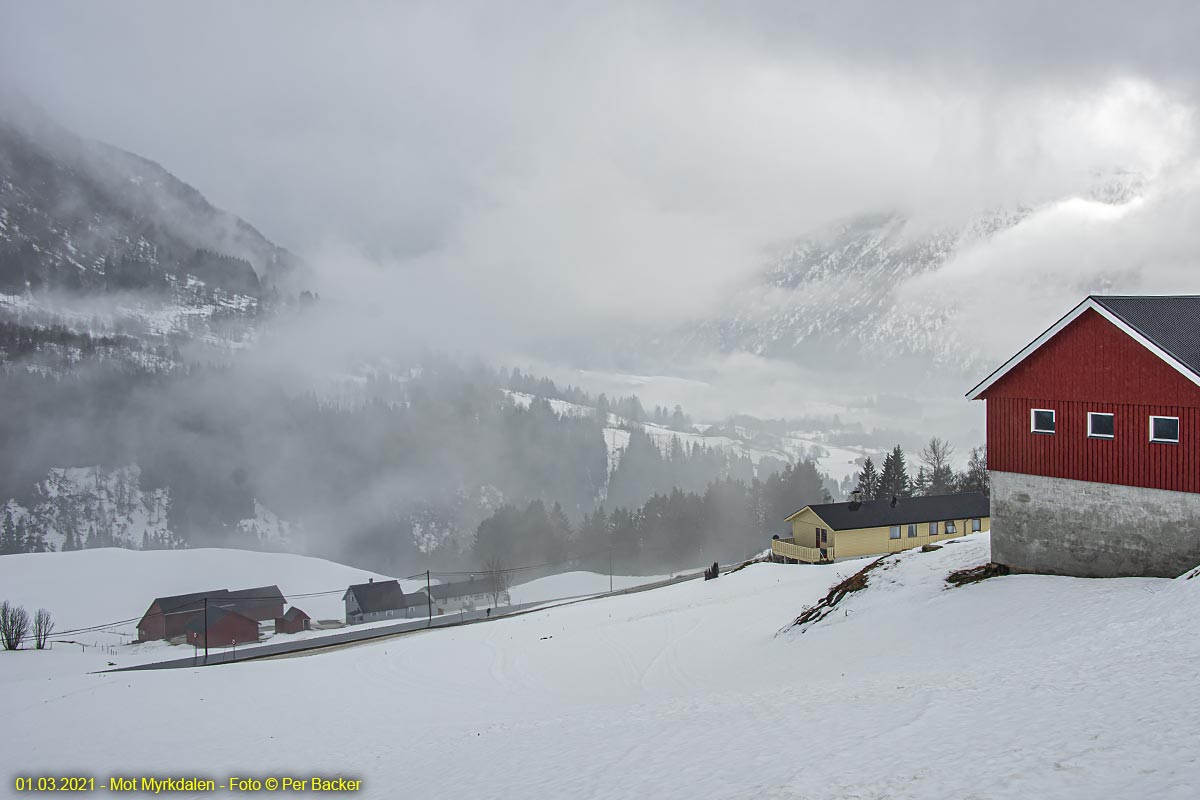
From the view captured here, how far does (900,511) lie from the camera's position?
6128cm

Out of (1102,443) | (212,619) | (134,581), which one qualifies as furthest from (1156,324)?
(134,581)

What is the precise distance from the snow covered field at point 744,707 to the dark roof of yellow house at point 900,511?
27.9 metres

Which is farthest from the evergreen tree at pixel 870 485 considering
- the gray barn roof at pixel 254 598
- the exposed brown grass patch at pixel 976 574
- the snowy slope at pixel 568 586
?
the gray barn roof at pixel 254 598

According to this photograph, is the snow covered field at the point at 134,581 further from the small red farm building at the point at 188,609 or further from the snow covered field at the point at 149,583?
the small red farm building at the point at 188,609

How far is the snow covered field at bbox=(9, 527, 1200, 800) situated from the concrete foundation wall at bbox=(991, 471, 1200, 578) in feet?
2.87

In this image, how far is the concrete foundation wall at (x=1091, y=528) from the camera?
63.2ft

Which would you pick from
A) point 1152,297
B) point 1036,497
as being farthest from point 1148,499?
point 1152,297

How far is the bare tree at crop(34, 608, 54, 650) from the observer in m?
55.5

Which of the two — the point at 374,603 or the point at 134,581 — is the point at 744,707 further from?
the point at 134,581

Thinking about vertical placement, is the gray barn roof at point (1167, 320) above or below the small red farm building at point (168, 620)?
above

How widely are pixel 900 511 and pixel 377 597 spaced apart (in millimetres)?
63610

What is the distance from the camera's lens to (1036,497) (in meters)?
23.0

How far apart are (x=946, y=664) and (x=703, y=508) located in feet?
415

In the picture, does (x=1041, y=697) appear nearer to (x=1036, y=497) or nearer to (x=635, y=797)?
(x=635, y=797)
